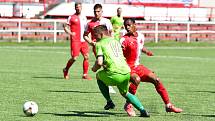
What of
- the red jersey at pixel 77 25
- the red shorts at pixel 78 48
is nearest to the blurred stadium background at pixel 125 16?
the red jersey at pixel 77 25

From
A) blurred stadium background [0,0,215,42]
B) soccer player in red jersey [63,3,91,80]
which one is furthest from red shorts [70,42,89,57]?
blurred stadium background [0,0,215,42]

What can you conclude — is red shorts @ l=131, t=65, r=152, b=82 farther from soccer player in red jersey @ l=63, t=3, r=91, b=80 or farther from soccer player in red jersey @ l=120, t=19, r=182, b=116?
soccer player in red jersey @ l=63, t=3, r=91, b=80

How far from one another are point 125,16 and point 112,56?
1582 inches

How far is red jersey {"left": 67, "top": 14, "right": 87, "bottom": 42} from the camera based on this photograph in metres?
21.8

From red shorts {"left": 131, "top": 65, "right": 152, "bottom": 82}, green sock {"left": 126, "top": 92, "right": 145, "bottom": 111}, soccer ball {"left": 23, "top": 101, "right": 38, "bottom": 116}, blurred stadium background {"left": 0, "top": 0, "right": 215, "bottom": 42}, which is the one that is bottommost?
blurred stadium background {"left": 0, "top": 0, "right": 215, "bottom": 42}

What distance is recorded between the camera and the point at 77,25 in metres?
21.9

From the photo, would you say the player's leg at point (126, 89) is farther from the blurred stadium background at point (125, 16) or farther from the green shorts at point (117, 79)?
the blurred stadium background at point (125, 16)

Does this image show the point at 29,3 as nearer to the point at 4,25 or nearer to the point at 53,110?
the point at 4,25

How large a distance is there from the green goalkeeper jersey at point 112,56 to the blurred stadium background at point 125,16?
31.8 m

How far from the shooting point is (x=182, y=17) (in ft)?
183

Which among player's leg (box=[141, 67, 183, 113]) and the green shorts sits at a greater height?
the green shorts

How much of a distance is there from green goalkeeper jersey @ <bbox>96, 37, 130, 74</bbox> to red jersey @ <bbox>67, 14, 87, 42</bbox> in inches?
385

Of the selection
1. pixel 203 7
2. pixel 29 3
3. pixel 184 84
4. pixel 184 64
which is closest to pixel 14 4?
pixel 29 3

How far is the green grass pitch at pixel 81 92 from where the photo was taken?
12.6m
